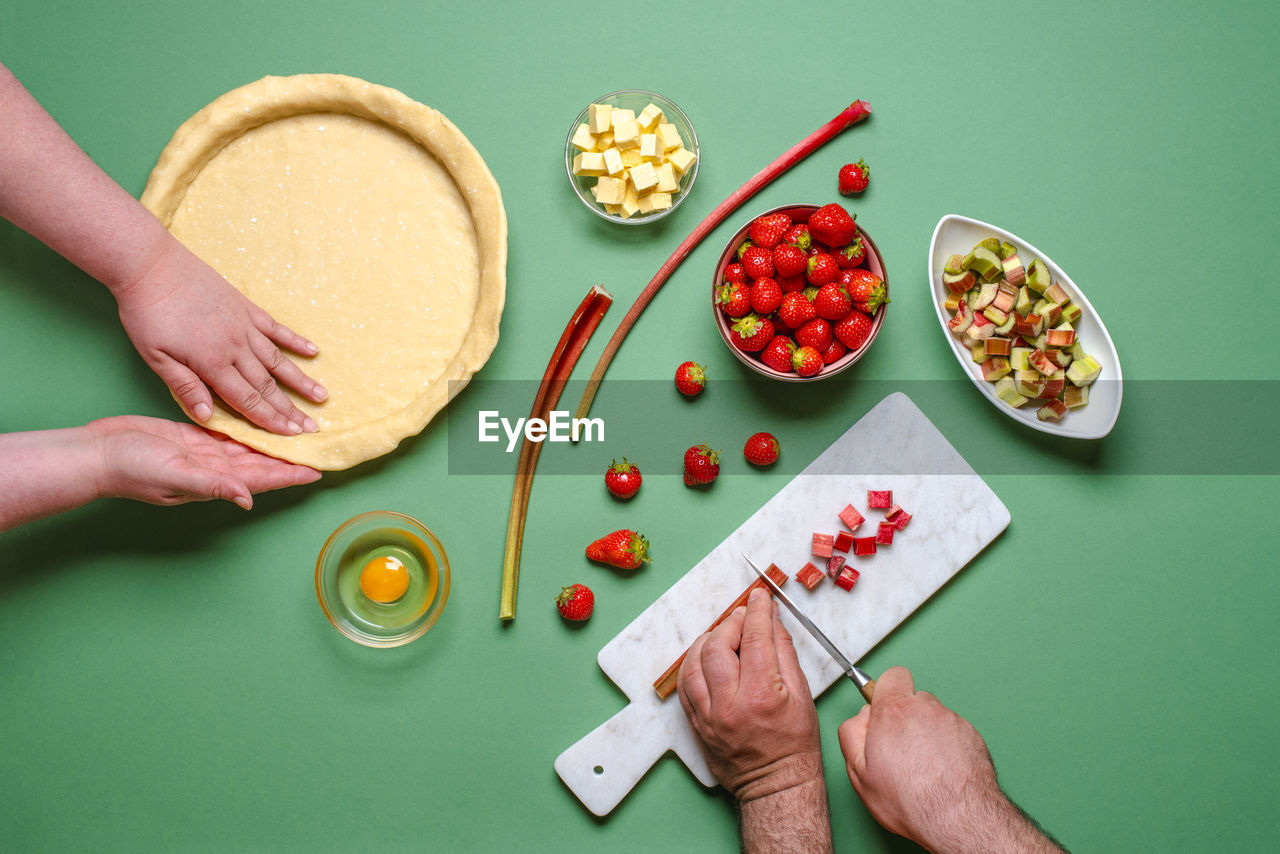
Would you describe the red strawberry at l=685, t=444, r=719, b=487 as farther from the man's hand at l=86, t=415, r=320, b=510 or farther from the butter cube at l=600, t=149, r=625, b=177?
the man's hand at l=86, t=415, r=320, b=510

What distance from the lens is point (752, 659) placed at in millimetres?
1694

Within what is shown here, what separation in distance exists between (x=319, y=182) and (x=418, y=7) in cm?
54

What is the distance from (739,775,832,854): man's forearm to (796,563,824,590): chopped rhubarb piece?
1.44ft

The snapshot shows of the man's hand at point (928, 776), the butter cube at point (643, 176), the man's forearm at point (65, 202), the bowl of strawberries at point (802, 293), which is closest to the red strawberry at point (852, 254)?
the bowl of strawberries at point (802, 293)

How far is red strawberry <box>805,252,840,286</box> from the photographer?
1711 millimetres

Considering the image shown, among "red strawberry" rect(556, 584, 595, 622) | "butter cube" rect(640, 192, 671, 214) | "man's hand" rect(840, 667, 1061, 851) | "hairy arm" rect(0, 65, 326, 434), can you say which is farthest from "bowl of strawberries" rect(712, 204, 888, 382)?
"hairy arm" rect(0, 65, 326, 434)

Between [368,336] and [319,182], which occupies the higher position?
[319,182]

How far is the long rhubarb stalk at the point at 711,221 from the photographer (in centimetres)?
185

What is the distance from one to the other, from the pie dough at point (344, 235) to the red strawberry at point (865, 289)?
2.62 feet

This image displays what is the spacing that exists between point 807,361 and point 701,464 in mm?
347

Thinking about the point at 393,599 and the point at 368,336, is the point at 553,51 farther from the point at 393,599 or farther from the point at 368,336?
the point at 393,599

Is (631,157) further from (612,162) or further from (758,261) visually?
(758,261)

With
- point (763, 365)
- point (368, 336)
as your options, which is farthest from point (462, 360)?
point (763, 365)
